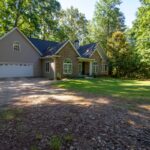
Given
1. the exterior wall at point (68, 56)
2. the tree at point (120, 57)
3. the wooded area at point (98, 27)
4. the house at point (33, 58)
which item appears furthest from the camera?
the tree at point (120, 57)

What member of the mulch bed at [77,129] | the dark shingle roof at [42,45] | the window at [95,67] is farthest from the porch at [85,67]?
the mulch bed at [77,129]

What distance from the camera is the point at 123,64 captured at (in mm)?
30156

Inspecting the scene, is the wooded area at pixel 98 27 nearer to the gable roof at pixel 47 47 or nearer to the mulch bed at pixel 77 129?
the gable roof at pixel 47 47

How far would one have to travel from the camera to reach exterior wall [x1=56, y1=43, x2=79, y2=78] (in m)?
24.4

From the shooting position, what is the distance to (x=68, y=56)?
25.5m

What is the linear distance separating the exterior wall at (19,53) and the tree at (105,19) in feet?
72.3

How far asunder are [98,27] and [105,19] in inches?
93.8

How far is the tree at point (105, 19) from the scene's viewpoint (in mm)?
44500

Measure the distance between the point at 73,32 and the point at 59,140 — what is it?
44.6m

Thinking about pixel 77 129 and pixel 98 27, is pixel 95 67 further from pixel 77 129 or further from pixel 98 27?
pixel 77 129

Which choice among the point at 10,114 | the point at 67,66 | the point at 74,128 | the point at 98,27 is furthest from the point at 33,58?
the point at 98,27

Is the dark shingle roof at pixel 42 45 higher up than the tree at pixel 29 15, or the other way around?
the tree at pixel 29 15

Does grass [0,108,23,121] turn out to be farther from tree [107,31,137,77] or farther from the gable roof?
tree [107,31,137,77]

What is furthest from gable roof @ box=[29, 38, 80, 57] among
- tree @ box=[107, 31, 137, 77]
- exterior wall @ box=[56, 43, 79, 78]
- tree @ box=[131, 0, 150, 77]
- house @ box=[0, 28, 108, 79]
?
tree @ box=[107, 31, 137, 77]
